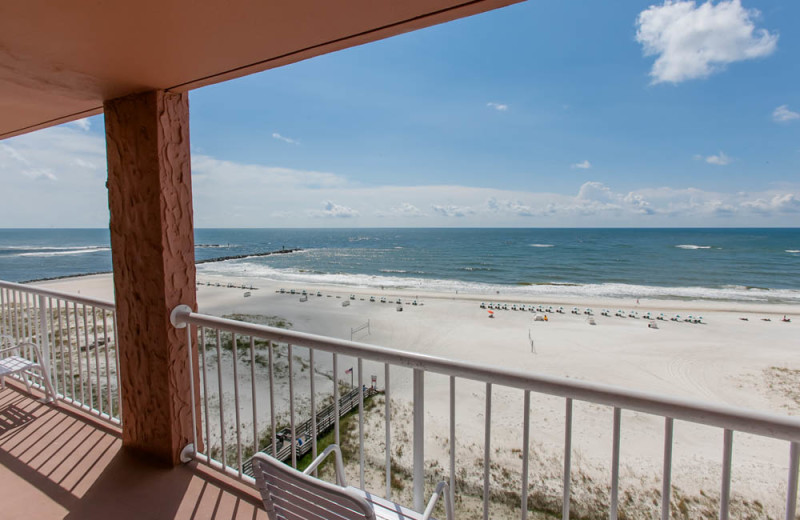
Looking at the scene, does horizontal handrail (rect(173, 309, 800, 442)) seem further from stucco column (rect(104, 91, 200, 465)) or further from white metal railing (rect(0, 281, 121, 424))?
white metal railing (rect(0, 281, 121, 424))

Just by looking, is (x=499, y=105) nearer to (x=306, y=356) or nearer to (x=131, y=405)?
(x=306, y=356)

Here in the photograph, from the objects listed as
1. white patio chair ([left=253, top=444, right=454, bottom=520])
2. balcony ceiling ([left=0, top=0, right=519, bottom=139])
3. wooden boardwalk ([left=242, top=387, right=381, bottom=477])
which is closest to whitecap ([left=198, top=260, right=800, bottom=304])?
wooden boardwalk ([left=242, top=387, right=381, bottom=477])

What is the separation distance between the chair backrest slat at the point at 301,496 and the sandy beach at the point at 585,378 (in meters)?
3.85

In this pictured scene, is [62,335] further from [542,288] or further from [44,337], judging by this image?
[542,288]

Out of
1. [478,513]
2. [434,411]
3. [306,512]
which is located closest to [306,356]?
[434,411]

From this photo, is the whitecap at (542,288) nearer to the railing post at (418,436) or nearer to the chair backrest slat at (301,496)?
the railing post at (418,436)

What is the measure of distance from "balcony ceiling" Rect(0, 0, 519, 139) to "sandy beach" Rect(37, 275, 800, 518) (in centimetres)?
465

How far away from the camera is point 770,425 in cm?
80

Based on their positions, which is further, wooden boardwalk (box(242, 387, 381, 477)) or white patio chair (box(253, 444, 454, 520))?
wooden boardwalk (box(242, 387, 381, 477))

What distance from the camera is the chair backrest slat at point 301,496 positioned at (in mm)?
874

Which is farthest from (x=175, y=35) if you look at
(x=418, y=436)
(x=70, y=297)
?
(x=70, y=297)

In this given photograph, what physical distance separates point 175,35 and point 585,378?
955 cm

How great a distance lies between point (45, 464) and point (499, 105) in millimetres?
44935

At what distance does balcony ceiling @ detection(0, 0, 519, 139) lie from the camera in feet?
3.74
